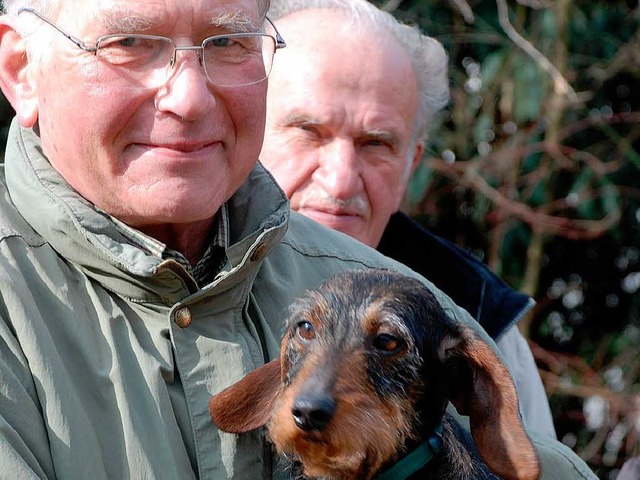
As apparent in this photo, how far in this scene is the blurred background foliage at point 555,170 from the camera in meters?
6.96

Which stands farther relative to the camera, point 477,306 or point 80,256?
point 477,306

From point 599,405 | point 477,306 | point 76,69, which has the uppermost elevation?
point 76,69

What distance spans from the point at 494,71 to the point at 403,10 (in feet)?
2.39

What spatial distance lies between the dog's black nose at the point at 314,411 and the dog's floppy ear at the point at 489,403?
0.41 metres

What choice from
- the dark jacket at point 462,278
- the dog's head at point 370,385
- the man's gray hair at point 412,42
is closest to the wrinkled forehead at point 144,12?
the dog's head at point 370,385

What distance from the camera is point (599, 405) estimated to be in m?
7.39

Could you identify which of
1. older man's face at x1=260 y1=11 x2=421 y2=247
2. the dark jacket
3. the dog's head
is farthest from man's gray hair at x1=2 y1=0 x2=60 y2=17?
the dark jacket

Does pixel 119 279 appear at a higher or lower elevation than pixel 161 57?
lower

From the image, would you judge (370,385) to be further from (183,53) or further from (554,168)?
(554,168)

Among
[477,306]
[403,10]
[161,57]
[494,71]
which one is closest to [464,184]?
[494,71]

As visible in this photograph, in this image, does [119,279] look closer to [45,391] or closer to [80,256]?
[80,256]

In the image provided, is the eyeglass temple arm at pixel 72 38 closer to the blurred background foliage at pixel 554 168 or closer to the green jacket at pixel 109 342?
the green jacket at pixel 109 342

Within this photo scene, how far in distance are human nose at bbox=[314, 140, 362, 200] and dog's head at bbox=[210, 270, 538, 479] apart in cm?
138

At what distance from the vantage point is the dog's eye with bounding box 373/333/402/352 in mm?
2648
